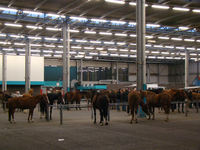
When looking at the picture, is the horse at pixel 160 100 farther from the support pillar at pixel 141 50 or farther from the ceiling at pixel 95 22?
the ceiling at pixel 95 22

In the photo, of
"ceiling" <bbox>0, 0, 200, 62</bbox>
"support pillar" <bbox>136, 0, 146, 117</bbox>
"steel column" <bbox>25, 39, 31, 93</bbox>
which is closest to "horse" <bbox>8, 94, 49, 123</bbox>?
"support pillar" <bbox>136, 0, 146, 117</bbox>

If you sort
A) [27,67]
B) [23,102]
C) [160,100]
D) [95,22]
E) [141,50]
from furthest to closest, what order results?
[27,67] < [95,22] < [141,50] < [23,102] < [160,100]

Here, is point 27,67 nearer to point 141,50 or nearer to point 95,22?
point 95,22

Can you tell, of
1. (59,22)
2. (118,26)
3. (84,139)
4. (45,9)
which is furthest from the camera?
(118,26)

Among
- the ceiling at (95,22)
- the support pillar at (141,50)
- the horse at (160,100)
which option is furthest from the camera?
the ceiling at (95,22)

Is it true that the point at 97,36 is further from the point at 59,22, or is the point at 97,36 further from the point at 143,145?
the point at 143,145

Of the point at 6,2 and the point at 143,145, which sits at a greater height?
the point at 6,2

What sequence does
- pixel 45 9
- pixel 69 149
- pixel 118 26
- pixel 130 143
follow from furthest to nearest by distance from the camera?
1. pixel 118 26
2. pixel 45 9
3. pixel 130 143
4. pixel 69 149

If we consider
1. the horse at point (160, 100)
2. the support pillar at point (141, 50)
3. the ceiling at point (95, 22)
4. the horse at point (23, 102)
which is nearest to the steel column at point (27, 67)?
the ceiling at point (95, 22)

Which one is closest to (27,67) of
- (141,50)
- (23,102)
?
(23,102)

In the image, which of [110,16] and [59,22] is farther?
[59,22]

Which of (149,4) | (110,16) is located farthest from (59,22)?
(149,4)

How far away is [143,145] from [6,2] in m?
18.4

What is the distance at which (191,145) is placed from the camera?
7.73m
